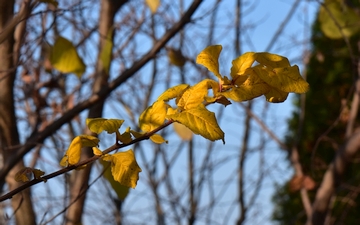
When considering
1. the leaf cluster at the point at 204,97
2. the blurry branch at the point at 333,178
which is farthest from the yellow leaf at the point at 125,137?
the blurry branch at the point at 333,178

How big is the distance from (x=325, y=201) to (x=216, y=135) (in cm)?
151

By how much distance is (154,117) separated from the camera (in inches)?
22.1

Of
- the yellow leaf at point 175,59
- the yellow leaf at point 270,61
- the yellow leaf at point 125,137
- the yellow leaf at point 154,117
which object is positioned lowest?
the yellow leaf at point 125,137

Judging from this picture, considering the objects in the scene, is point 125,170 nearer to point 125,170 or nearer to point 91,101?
point 125,170

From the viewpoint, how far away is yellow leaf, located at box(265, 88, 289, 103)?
0.55m

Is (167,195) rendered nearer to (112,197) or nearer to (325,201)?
(112,197)

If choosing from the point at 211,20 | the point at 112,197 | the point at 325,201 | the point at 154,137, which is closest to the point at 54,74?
the point at 112,197

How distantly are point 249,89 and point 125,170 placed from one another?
6.1 inches

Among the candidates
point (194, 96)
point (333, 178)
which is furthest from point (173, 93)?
point (333, 178)

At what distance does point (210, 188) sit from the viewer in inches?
109

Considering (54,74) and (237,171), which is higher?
(54,74)

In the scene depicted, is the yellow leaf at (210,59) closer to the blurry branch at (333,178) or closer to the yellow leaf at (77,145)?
the yellow leaf at (77,145)

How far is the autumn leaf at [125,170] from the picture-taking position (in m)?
0.56

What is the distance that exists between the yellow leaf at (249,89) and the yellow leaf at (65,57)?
75cm
